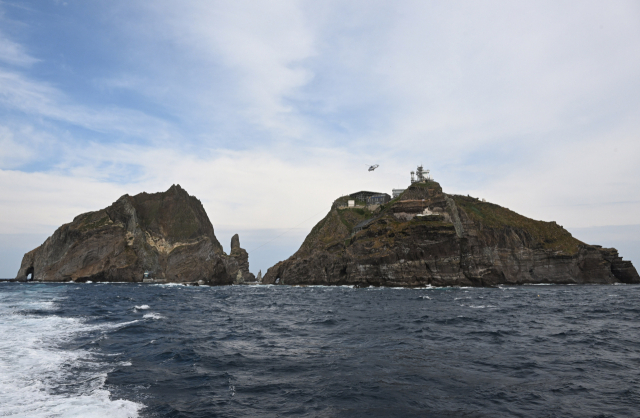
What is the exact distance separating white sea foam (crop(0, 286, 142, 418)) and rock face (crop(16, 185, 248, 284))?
446 ft

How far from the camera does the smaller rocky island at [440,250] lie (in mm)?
99188

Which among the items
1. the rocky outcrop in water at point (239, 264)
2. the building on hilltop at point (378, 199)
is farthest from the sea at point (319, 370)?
the rocky outcrop in water at point (239, 264)

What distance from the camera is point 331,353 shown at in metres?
19.1

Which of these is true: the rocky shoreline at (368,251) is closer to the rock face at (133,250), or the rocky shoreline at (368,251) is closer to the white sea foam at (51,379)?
the rock face at (133,250)

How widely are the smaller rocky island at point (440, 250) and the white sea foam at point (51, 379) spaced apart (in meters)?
87.2

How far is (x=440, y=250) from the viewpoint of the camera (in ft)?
324

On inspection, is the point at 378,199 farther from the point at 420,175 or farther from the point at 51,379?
the point at 51,379

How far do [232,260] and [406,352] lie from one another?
15915 cm

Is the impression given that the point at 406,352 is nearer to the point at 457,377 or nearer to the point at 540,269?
the point at 457,377

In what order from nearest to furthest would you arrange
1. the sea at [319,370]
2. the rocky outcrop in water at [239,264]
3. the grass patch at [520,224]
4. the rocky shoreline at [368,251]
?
the sea at [319,370] < the rocky shoreline at [368,251] < the grass patch at [520,224] < the rocky outcrop in water at [239,264]

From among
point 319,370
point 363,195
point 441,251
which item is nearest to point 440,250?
point 441,251

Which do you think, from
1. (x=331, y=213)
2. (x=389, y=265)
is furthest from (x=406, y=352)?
(x=331, y=213)

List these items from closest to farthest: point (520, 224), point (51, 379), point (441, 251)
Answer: point (51, 379)
point (441, 251)
point (520, 224)

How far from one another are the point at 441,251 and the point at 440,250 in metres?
0.39
